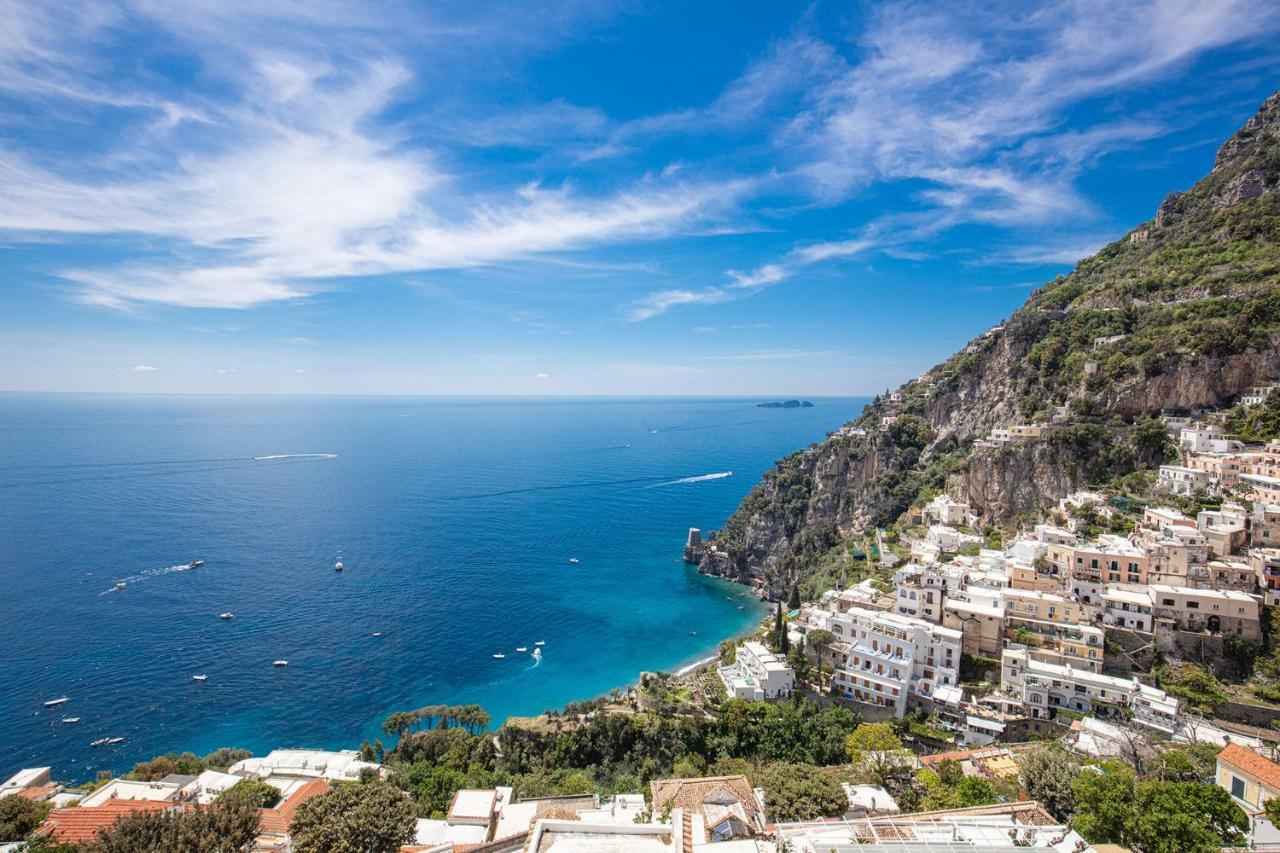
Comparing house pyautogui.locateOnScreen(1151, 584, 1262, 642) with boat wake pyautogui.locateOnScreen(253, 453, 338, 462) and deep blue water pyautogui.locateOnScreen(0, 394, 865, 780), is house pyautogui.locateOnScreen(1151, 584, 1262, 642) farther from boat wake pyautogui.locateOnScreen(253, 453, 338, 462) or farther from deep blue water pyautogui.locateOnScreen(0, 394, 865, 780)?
boat wake pyautogui.locateOnScreen(253, 453, 338, 462)

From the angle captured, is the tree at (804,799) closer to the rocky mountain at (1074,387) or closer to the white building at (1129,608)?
the white building at (1129,608)

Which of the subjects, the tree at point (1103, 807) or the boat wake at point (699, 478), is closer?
the tree at point (1103, 807)

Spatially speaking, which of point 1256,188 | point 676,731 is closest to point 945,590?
point 676,731

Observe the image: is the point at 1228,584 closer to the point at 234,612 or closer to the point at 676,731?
the point at 676,731

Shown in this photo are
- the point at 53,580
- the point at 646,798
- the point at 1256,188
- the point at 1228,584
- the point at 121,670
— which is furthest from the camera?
the point at 1256,188

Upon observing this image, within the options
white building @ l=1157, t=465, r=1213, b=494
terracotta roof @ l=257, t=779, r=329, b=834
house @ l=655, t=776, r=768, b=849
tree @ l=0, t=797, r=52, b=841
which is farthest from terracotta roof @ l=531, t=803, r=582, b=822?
white building @ l=1157, t=465, r=1213, b=494

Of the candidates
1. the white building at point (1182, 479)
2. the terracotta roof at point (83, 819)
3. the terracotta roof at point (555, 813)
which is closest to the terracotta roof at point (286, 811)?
the terracotta roof at point (83, 819)

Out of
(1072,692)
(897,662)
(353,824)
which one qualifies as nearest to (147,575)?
(353,824)
